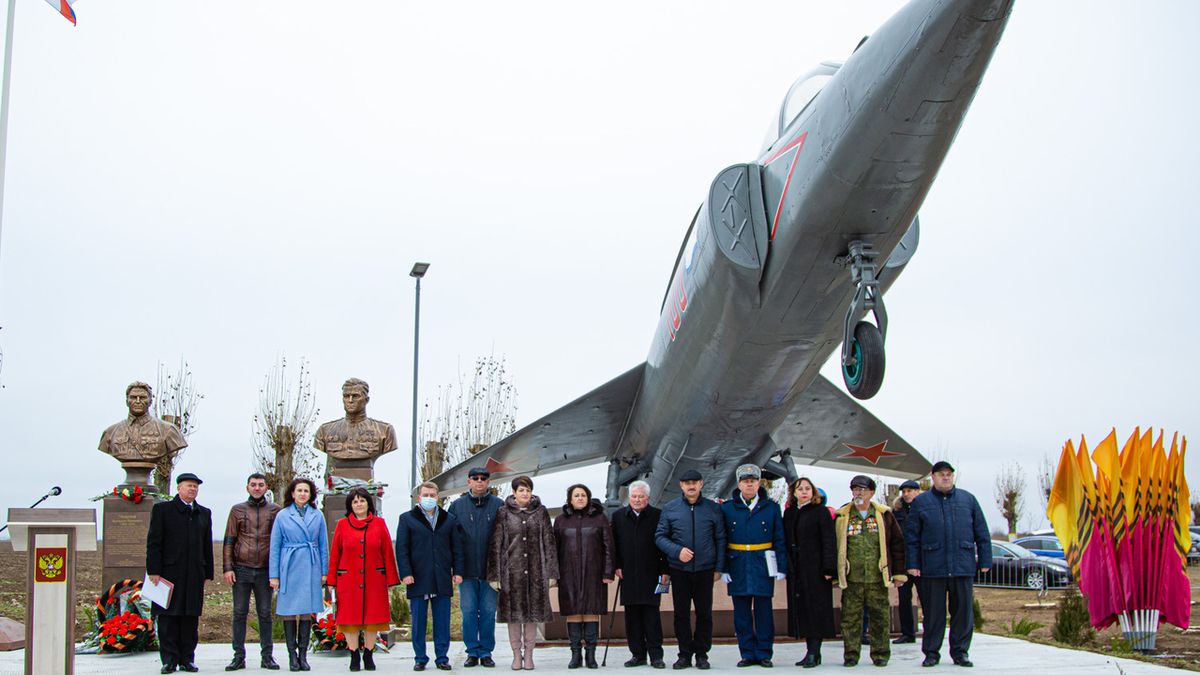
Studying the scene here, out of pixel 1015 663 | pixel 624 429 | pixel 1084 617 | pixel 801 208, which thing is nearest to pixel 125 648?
pixel 624 429

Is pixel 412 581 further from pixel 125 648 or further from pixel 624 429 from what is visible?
pixel 624 429

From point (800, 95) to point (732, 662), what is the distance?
4.18 meters

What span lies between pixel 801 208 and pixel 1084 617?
5.93 m

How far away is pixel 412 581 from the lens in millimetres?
6816

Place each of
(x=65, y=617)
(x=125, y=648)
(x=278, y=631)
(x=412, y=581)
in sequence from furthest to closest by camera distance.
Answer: (x=278, y=631) < (x=125, y=648) < (x=412, y=581) < (x=65, y=617)

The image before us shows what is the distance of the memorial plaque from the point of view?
29.6ft

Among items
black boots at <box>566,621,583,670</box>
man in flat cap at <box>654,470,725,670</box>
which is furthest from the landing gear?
black boots at <box>566,621,583,670</box>

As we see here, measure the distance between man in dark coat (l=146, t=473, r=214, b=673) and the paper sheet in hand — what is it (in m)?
0.03

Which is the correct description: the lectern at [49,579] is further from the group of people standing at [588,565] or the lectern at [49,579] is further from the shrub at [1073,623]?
the shrub at [1073,623]

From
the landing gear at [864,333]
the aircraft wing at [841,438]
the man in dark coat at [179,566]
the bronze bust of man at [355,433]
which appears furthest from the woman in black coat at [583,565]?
the aircraft wing at [841,438]

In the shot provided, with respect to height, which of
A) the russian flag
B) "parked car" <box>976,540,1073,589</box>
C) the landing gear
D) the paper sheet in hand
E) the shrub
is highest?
the russian flag

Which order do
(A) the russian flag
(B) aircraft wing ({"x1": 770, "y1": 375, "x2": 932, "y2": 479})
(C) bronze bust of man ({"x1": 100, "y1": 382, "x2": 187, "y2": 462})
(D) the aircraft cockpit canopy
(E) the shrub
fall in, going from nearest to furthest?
(D) the aircraft cockpit canopy
(E) the shrub
(C) bronze bust of man ({"x1": 100, "y1": 382, "x2": 187, "y2": 462})
(A) the russian flag
(B) aircraft wing ({"x1": 770, "y1": 375, "x2": 932, "y2": 479})

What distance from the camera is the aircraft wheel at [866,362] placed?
18.6ft

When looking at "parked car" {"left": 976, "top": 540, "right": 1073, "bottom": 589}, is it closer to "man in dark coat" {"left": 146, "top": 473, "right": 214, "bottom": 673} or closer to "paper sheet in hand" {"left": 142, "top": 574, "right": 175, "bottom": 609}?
"man in dark coat" {"left": 146, "top": 473, "right": 214, "bottom": 673}
